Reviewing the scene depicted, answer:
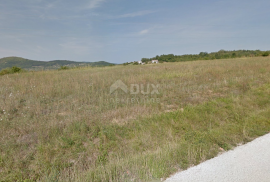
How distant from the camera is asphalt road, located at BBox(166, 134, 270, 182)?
172cm

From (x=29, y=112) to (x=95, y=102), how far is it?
6.73 ft

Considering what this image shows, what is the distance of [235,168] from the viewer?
6.17 feet

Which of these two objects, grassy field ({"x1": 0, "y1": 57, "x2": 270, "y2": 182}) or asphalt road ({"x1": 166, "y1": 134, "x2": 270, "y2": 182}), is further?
grassy field ({"x1": 0, "y1": 57, "x2": 270, "y2": 182})

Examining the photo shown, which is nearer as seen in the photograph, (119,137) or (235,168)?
(235,168)

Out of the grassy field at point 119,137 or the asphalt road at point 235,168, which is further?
the grassy field at point 119,137

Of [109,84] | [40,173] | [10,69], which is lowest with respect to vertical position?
[40,173]

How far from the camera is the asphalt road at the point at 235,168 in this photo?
5.65 feet

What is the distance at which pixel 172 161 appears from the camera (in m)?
2.01

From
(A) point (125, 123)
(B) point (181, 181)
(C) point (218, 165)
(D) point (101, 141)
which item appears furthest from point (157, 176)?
(A) point (125, 123)

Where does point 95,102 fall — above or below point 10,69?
below

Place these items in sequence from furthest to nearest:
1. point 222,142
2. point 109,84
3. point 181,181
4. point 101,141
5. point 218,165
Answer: point 109,84 → point 101,141 → point 222,142 → point 218,165 → point 181,181

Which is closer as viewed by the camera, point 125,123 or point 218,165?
point 218,165

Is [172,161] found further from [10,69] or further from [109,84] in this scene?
[10,69]

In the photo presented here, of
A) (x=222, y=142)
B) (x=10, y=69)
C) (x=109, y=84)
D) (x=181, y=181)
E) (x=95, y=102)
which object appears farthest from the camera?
(x=10, y=69)
